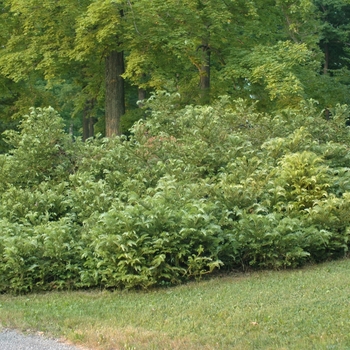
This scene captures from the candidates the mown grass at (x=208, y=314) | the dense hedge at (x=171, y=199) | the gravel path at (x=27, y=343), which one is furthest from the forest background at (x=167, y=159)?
the gravel path at (x=27, y=343)

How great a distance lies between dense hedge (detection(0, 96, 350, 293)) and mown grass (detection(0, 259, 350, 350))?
38 centimetres

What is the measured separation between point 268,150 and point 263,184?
5.67 ft

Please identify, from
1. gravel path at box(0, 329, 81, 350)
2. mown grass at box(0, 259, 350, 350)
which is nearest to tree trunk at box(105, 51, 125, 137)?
mown grass at box(0, 259, 350, 350)

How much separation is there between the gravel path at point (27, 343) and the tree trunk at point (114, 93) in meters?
9.94

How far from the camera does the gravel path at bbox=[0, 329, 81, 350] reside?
205 inches

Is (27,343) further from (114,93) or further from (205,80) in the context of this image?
(205,80)

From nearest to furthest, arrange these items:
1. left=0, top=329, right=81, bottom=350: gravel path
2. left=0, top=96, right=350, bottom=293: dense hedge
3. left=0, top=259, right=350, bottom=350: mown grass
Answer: left=0, top=259, right=350, bottom=350: mown grass
left=0, top=329, right=81, bottom=350: gravel path
left=0, top=96, right=350, bottom=293: dense hedge

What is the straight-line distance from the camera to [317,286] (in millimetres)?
6672

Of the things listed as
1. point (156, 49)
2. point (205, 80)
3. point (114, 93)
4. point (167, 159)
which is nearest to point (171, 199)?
point (167, 159)

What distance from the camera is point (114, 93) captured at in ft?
50.3

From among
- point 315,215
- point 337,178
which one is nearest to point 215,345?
point 315,215

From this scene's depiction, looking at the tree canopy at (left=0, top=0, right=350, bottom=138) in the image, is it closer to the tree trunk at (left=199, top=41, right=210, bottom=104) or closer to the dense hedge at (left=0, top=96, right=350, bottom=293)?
the tree trunk at (left=199, top=41, right=210, bottom=104)

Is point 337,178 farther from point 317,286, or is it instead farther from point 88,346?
point 88,346

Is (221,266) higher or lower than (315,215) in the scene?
lower
